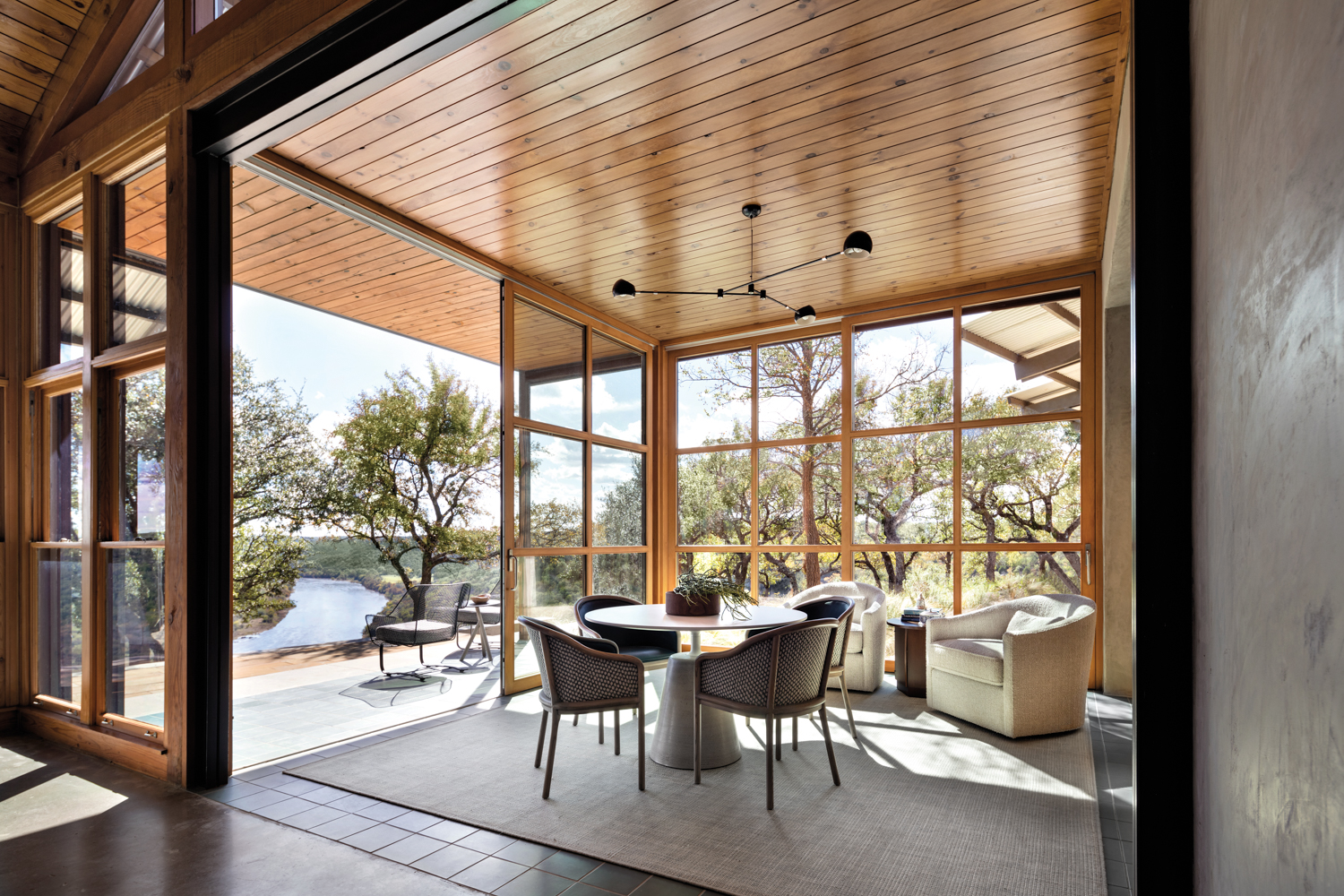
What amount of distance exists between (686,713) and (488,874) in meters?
1.43

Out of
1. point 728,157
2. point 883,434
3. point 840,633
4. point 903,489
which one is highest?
point 728,157

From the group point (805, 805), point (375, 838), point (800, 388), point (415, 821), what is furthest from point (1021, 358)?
point (375, 838)

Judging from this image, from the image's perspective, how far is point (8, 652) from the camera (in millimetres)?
4453

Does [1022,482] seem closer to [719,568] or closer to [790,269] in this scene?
[790,269]

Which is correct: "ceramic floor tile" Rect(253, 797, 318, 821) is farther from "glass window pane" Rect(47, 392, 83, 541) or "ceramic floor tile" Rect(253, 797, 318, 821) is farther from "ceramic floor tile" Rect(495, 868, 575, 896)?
"glass window pane" Rect(47, 392, 83, 541)

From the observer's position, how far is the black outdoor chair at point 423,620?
5.84 m

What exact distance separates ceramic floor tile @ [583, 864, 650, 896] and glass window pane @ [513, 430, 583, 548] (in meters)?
3.23

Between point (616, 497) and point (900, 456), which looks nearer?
point (900, 456)

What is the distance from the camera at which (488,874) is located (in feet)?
8.71

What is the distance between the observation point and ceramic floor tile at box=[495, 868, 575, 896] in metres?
2.53

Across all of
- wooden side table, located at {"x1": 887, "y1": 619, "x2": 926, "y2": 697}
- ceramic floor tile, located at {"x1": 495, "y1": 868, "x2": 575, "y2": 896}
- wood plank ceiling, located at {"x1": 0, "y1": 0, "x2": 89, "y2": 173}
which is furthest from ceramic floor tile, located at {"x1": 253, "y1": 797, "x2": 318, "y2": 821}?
wood plank ceiling, located at {"x1": 0, "y1": 0, "x2": 89, "y2": 173}

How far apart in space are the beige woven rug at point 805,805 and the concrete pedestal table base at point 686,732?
0.08 metres

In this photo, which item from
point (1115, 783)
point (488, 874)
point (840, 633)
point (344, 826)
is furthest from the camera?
point (840, 633)

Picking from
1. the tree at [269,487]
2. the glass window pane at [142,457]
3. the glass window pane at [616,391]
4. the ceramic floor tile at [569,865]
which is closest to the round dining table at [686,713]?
the ceramic floor tile at [569,865]
